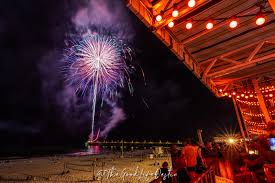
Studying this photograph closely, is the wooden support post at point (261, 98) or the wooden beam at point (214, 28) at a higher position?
the wooden beam at point (214, 28)

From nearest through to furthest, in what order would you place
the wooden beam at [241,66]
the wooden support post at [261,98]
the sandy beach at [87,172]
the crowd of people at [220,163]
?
the wooden beam at [241,66] < the crowd of people at [220,163] < the wooden support post at [261,98] < the sandy beach at [87,172]

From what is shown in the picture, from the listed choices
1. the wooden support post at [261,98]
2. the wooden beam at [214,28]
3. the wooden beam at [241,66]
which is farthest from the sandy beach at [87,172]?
the wooden beam at [214,28]

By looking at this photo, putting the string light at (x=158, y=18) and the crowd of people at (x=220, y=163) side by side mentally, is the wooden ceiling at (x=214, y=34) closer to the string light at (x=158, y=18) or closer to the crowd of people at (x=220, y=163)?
the string light at (x=158, y=18)

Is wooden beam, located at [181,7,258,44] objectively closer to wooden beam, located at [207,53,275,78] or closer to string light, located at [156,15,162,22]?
string light, located at [156,15,162,22]

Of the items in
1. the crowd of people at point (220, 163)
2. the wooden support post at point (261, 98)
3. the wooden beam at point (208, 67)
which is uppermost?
the wooden beam at point (208, 67)

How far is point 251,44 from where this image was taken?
577 centimetres

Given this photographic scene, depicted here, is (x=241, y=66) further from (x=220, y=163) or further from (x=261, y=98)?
(x=220, y=163)

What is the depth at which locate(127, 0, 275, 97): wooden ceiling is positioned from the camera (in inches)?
177

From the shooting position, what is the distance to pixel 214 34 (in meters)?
5.46

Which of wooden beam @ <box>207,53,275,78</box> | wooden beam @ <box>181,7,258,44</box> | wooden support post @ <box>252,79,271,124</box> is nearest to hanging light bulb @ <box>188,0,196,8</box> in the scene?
wooden beam @ <box>181,7,258,44</box>

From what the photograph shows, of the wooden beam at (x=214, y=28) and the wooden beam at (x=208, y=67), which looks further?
the wooden beam at (x=208, y=67)

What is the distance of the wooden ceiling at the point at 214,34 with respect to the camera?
4.50m

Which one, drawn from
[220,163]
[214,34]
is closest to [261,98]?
[220,163]

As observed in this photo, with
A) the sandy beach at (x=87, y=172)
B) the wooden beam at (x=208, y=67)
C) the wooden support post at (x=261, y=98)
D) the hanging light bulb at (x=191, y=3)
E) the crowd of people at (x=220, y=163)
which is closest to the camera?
the hanging light bulb at (x=191, y=3)
